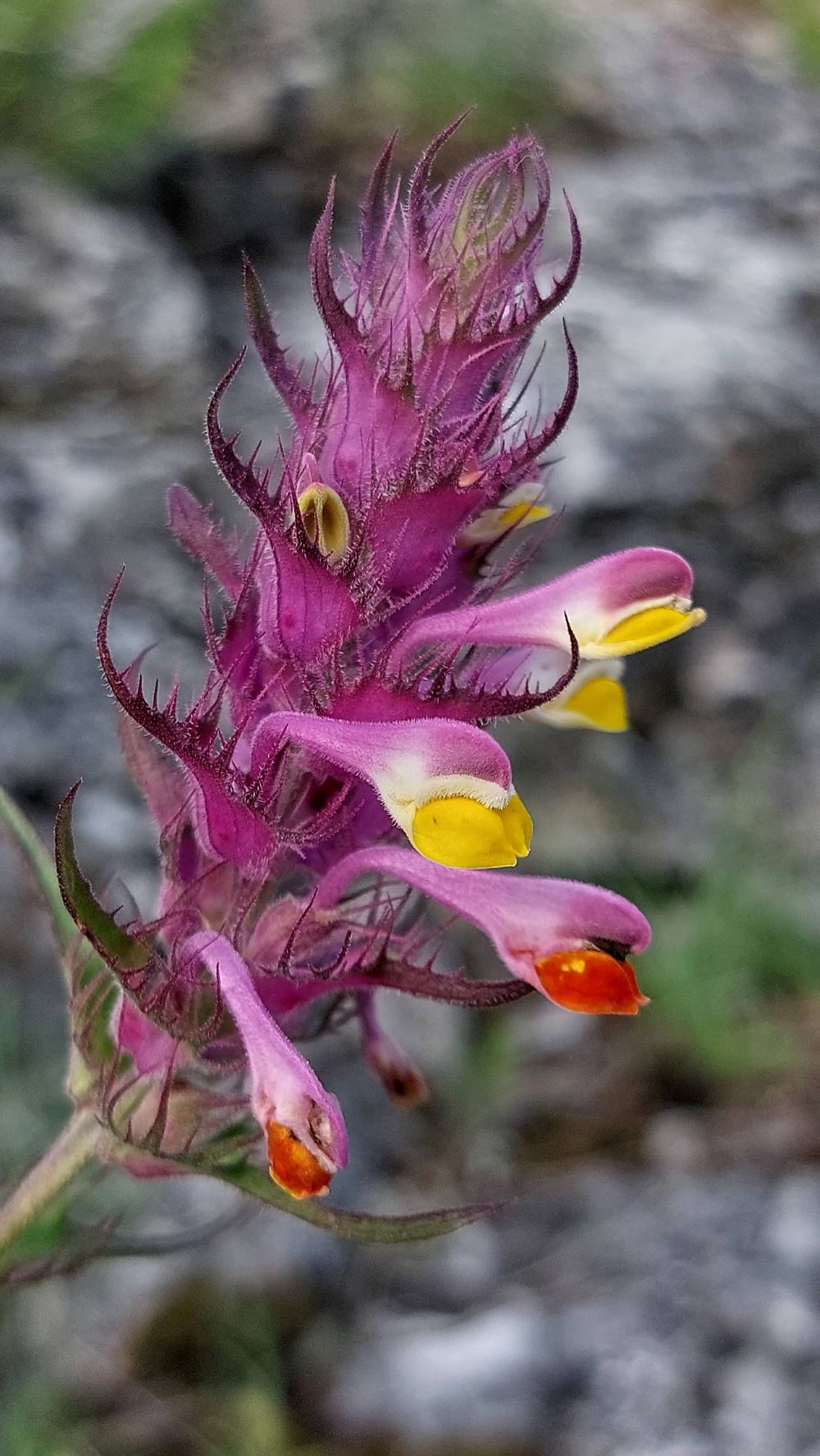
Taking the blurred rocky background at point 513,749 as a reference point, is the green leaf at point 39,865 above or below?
above

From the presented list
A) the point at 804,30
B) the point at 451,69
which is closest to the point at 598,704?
the point at 451,69

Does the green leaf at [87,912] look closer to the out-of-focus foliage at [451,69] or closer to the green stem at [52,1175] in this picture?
the green stem at [52,1175]

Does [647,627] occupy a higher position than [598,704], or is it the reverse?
[647,627]

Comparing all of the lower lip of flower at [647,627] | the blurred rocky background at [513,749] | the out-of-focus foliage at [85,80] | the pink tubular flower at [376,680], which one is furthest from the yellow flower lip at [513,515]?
the out-of-focus foliage at [85,80]

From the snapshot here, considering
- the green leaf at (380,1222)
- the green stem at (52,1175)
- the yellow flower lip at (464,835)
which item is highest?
the yellow flower lip at (464,835)

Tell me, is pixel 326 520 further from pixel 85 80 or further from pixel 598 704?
pixel 85 80

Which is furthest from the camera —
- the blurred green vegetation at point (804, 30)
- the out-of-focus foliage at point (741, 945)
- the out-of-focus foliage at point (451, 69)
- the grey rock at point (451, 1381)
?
the blurred green vegetation at point (804, 30)

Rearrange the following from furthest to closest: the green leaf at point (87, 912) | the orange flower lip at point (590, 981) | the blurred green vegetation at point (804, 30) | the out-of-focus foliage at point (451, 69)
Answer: the blurred green vegetation at point (804, 30) → the out-of-focus foliage at point (451, 69) → the orange flower lip at point (590, 981) → the green leaf at point (87, 912)

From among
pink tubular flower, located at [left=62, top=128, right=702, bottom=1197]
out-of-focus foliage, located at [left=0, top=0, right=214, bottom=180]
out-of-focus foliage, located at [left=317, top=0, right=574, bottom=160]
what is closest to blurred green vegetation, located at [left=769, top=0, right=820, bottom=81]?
out-of-focus foliage, located at [left=317, top=0, right=574, bottom=160]
